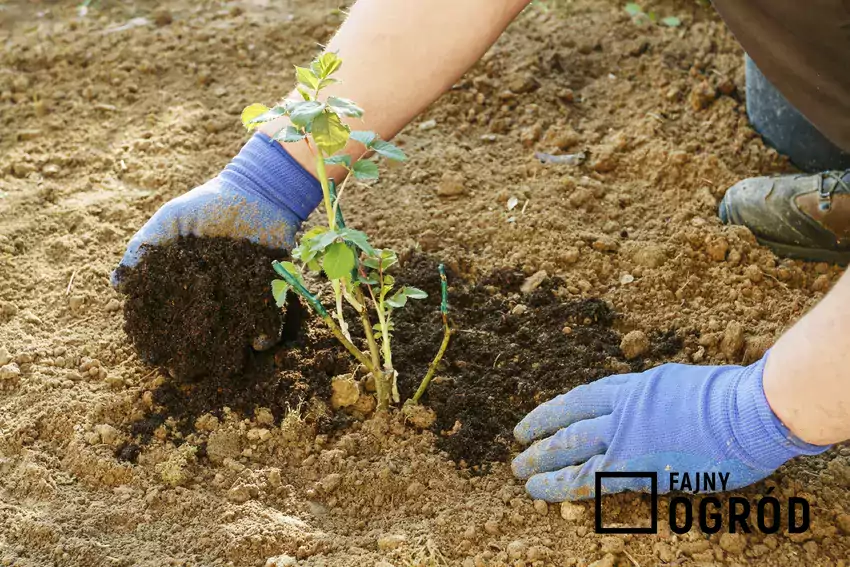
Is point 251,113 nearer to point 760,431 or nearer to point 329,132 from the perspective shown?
point 329,132

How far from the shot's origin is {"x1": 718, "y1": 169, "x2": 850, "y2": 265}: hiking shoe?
7.95 feet

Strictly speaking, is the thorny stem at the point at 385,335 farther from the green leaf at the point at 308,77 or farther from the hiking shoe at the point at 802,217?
the hiking shoe at the point at 802,217

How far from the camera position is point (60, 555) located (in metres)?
1.69

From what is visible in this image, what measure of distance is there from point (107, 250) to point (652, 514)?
5.27ft

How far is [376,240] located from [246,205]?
52 centimetres

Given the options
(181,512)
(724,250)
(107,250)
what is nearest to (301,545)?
(181,512)

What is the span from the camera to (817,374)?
5.20 feet

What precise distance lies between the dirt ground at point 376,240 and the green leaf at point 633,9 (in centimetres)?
4

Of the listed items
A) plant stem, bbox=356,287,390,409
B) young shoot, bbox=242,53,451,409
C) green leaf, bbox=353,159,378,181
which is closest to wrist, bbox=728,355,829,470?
young shoot, bbox=242,53,451,409

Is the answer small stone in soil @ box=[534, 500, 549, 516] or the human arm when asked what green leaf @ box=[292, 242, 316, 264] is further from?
small stone in soil @ box=[534, 500, 549, 516]

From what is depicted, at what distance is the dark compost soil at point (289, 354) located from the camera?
1924 mm

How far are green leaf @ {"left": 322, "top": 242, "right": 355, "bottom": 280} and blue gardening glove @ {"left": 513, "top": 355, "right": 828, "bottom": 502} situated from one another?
0.57 meters

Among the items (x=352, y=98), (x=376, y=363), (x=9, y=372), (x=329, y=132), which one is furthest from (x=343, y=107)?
(x=9, y=372)

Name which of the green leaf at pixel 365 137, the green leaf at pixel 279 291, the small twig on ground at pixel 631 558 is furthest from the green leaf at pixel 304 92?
the small twig on ground at pixel 631 558
